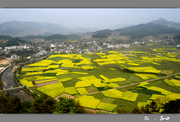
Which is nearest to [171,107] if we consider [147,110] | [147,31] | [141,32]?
[147,110]

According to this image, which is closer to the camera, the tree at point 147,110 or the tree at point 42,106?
the tree at point 147,110

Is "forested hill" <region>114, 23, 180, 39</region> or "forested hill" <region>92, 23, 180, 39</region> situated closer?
"forested hill" <region>92, 23, 180, 39</region>

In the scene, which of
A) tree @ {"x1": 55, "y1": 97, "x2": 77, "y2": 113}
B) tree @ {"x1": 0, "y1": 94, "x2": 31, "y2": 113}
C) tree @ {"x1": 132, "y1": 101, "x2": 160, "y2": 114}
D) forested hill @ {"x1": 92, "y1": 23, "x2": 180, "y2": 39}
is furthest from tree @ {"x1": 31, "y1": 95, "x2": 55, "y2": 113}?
forested hill @ {"x1": 92, "y1": 23, "x2": 180, "y2": 39}

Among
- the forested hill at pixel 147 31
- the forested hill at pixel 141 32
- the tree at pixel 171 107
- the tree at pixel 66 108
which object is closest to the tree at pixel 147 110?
the tree at pixel 171 107

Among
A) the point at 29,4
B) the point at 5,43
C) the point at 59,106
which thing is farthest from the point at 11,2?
the point at 5,43

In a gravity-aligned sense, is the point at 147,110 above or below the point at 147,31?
below

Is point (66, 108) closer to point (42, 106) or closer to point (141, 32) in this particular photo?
point (42, 106)

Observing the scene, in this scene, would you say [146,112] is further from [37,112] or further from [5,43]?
[5,43]

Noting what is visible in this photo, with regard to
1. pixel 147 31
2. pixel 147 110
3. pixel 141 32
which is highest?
pixel 147 31

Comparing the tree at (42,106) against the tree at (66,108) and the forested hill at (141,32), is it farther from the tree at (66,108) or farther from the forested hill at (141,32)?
the forested hill at (141,32)

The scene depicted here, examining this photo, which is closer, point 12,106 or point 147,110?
point 147,110

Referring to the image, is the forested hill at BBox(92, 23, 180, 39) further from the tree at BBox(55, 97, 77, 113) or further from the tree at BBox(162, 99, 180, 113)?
the tree at BBox(55, 97, 77, 113)
